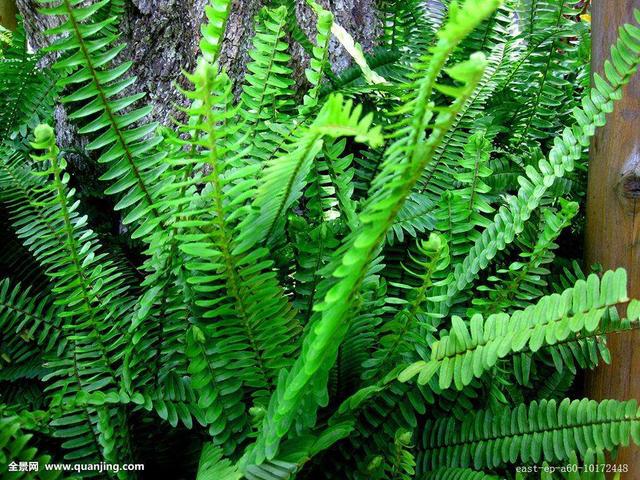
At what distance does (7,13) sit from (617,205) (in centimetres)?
368

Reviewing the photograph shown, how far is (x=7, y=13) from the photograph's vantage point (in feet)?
12.0

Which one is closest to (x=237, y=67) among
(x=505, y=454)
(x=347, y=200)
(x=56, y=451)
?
(x=347, y=200)

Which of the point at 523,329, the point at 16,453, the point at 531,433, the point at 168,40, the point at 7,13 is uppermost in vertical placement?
the point at 7,13

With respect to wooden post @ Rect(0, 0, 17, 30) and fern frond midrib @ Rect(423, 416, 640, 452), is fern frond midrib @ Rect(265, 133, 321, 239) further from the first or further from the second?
wooden post @ Rect(0, 0, 17, 30)

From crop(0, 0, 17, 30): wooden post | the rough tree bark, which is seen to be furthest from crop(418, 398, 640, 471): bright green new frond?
crop(0, 0, 17, 30): wooden post

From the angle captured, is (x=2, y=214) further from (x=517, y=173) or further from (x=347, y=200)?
(x=517, y=173)

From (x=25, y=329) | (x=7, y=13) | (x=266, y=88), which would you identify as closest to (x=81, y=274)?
(x=25, y=329)

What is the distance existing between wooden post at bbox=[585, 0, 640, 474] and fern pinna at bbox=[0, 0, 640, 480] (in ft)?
0.33

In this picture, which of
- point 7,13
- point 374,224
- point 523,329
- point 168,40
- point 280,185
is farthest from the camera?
point 7,13

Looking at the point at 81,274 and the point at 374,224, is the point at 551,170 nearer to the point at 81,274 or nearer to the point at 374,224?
the point at 374,224

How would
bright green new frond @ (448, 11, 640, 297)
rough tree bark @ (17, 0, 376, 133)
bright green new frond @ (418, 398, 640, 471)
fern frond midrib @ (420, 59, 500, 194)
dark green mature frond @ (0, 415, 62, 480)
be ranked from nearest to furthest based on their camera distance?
dark green mature frond @ (0, 415, 62, 480)
bright green new frond @ (418, 398, 640, 471)
bright green new frond @ (448, 11, 640, 297)
fern frond midrib @ (420, 59, 500, 194)
rough tree bark @ (17, 0, 376, 133)

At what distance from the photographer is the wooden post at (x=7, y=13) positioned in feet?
11.9

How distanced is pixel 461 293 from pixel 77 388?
767 mm

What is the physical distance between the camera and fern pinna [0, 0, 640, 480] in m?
0.89
